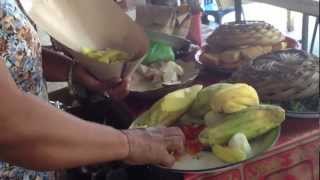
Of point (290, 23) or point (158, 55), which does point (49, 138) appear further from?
point (290, 23)

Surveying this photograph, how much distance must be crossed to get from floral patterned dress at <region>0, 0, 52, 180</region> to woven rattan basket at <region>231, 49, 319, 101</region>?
1.51 feet

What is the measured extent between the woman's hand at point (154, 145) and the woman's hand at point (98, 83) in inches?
9.8

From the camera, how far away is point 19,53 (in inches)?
32.6

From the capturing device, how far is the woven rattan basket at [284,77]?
105cm

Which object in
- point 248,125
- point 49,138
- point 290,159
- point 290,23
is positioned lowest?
point 290,23

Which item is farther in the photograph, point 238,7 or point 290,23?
point 290,23

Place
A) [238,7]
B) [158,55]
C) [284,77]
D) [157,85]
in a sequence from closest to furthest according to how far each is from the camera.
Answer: [284,77] → [157,85] → [158,55] → [238,7]

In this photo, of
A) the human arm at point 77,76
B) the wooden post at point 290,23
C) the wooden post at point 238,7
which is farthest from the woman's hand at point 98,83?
the wooden post at point 290,23

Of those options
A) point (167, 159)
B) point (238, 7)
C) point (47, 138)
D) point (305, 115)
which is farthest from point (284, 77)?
point (238, 7)

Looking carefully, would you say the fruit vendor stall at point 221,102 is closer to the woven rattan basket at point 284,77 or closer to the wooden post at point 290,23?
the woven rattan basket at point 284,77

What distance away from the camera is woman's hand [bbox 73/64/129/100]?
43.6 inches

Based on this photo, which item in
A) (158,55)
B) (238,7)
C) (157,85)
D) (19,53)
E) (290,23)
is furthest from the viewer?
(290,23)

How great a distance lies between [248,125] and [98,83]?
1.18 feet

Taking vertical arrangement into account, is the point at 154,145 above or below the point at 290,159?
above
